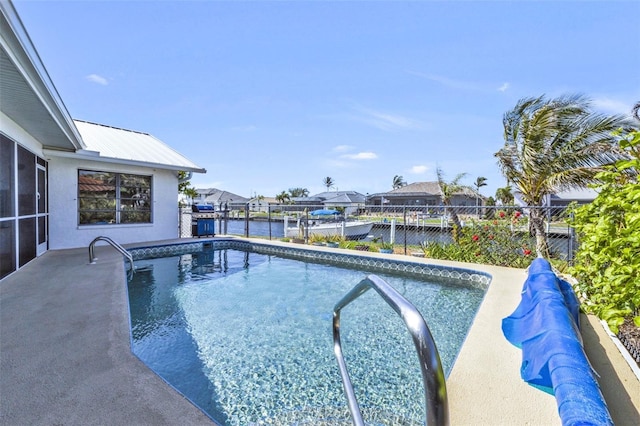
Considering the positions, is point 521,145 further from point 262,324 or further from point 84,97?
point 84,97

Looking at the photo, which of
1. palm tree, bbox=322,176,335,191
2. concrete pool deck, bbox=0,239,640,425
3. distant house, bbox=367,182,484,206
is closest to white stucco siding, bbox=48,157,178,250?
concrete pool deck, bbox=0,239,640,425

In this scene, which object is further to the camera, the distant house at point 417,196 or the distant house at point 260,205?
the distant house at point 417,196

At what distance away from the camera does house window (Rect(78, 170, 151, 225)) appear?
349 inches

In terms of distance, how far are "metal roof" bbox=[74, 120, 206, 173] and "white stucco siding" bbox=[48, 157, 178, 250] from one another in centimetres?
45

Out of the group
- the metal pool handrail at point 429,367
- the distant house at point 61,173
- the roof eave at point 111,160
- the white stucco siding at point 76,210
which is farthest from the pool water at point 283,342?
the roof eave at point 111,160

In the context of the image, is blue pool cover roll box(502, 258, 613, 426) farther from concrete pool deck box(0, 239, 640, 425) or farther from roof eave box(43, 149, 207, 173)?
→ roof eave box(43, 149, 207, 173)

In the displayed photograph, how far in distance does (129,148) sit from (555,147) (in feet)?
40.6

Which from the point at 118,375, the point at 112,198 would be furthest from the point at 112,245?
the point at 118,375

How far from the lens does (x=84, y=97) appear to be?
1181 centimetres

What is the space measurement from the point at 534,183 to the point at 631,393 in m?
7.38

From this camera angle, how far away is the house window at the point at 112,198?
8867 mm

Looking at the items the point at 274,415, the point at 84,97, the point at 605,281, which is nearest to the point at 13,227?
the point at 274,415

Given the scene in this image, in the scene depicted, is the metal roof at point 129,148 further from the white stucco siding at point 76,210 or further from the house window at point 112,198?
the house window at point 112,198

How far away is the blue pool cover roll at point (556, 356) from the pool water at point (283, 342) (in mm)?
753
